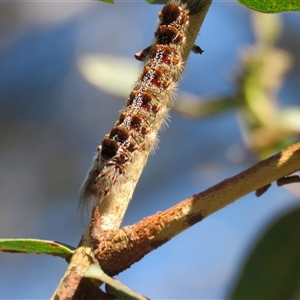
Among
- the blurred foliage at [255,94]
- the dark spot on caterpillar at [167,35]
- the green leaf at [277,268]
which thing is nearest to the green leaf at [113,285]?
the green leaf at [277,268]

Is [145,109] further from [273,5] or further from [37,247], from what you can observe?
[37,247]

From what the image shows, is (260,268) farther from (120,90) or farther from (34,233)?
(34,233)

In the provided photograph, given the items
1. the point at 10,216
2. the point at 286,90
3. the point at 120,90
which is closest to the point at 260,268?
the point at 120,90

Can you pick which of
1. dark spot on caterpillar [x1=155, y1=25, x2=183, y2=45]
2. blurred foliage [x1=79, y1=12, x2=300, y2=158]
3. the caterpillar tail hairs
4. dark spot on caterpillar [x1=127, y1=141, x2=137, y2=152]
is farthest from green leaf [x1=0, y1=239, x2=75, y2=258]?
blurred foliage [x1=79, y1=12, x2=300, y2=158]

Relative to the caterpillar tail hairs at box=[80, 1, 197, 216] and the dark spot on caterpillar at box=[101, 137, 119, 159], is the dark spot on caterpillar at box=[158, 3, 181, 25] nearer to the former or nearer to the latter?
the caterpillar tail hairs at box=[80, 1, 197, 216]

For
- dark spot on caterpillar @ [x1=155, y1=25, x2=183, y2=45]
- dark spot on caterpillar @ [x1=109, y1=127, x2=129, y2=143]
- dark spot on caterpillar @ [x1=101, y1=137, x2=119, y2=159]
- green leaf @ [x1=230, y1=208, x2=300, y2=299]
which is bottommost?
green leaf @ [x1=230, y1=208, x2=300, y2=299]
